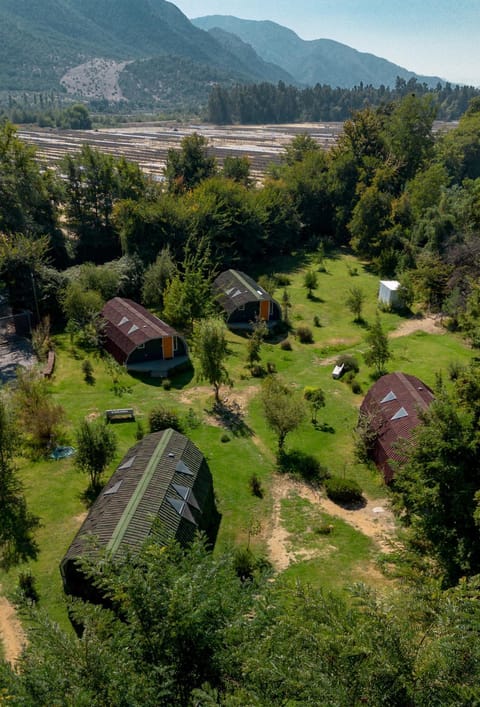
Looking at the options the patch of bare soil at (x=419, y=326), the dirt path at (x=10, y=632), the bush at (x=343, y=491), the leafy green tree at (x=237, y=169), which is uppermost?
the leafy green tree at (x=237, y=169)

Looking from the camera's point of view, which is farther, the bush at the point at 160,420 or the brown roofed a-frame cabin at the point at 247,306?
the brown roofed a-frame cabin at the point at 247,306

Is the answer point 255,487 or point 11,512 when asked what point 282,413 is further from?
point 11,512

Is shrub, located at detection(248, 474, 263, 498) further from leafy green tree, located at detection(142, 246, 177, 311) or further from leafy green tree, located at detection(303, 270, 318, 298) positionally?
leafy green tree, located at detection(303, 270, 318, 298)

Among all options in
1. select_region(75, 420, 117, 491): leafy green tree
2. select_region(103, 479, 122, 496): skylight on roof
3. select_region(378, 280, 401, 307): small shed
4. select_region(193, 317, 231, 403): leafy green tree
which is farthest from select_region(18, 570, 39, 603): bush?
select_region(378, 280, 401, 307): small shed

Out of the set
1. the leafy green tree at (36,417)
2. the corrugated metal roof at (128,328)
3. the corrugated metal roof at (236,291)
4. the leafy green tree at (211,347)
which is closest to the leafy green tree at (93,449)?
the leafy green tree at (36,417)

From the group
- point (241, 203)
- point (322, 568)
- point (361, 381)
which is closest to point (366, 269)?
point (241, 203)

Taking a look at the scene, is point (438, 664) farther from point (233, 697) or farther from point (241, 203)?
point (241, 203)

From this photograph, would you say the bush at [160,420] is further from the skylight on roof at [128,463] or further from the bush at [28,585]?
the bush at [28,585]
